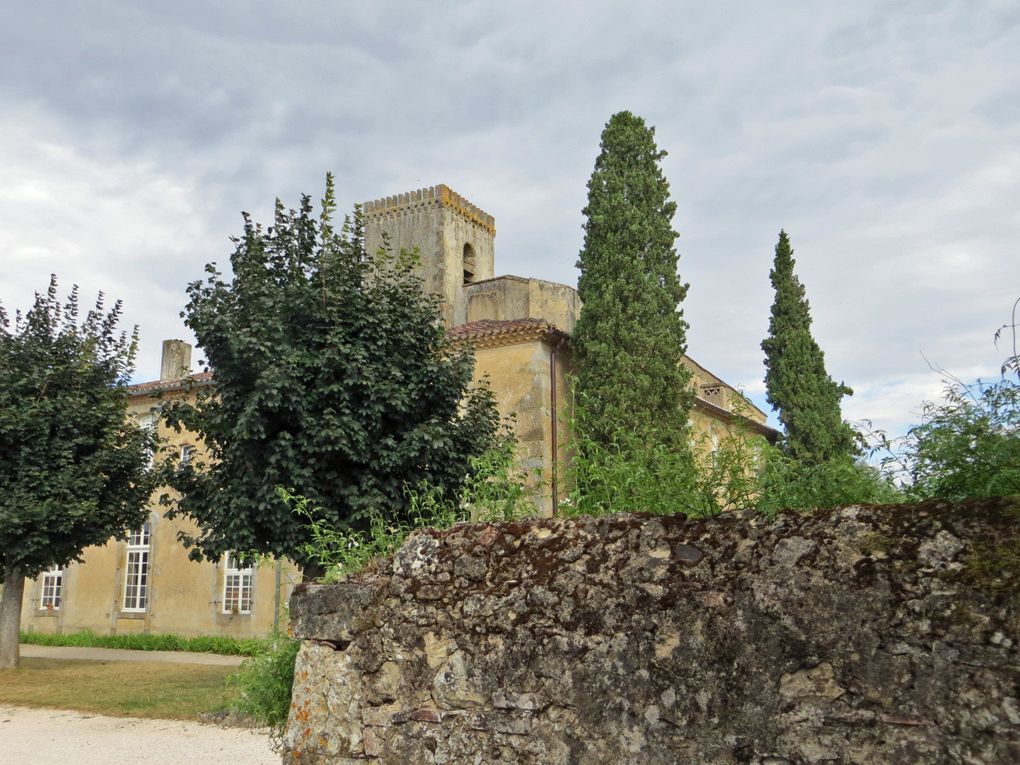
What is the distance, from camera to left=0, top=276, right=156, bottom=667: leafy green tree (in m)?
15.9

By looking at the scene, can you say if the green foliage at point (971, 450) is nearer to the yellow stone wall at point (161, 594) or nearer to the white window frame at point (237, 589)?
the yellow stone wall at point (161, 594)

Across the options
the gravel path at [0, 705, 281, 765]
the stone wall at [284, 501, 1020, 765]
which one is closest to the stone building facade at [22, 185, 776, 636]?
the gravel path at [0, 705, 281, 765]

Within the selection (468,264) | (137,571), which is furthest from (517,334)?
(137,571)

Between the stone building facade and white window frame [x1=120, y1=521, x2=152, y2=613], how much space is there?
30 millimetres

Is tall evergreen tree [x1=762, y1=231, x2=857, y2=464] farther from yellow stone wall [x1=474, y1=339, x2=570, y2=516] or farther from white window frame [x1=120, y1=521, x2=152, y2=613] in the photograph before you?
white window frame [x1=120, y1=521, x2=152, y2=613]

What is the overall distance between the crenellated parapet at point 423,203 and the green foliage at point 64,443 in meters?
13.6

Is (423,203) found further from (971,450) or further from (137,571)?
(971,450)

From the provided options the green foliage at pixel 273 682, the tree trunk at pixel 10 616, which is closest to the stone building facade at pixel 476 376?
the tree trunk at pixel 10 616

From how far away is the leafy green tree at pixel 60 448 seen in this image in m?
15.9

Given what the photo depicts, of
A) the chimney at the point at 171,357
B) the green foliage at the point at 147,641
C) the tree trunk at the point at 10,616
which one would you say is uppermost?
the chimney at the point at 171,357

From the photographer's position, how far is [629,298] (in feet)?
60.3

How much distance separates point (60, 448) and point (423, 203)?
54.2 ft

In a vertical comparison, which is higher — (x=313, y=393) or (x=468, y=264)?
(x=468, y=264)

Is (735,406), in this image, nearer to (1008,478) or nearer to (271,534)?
(1008,478)
